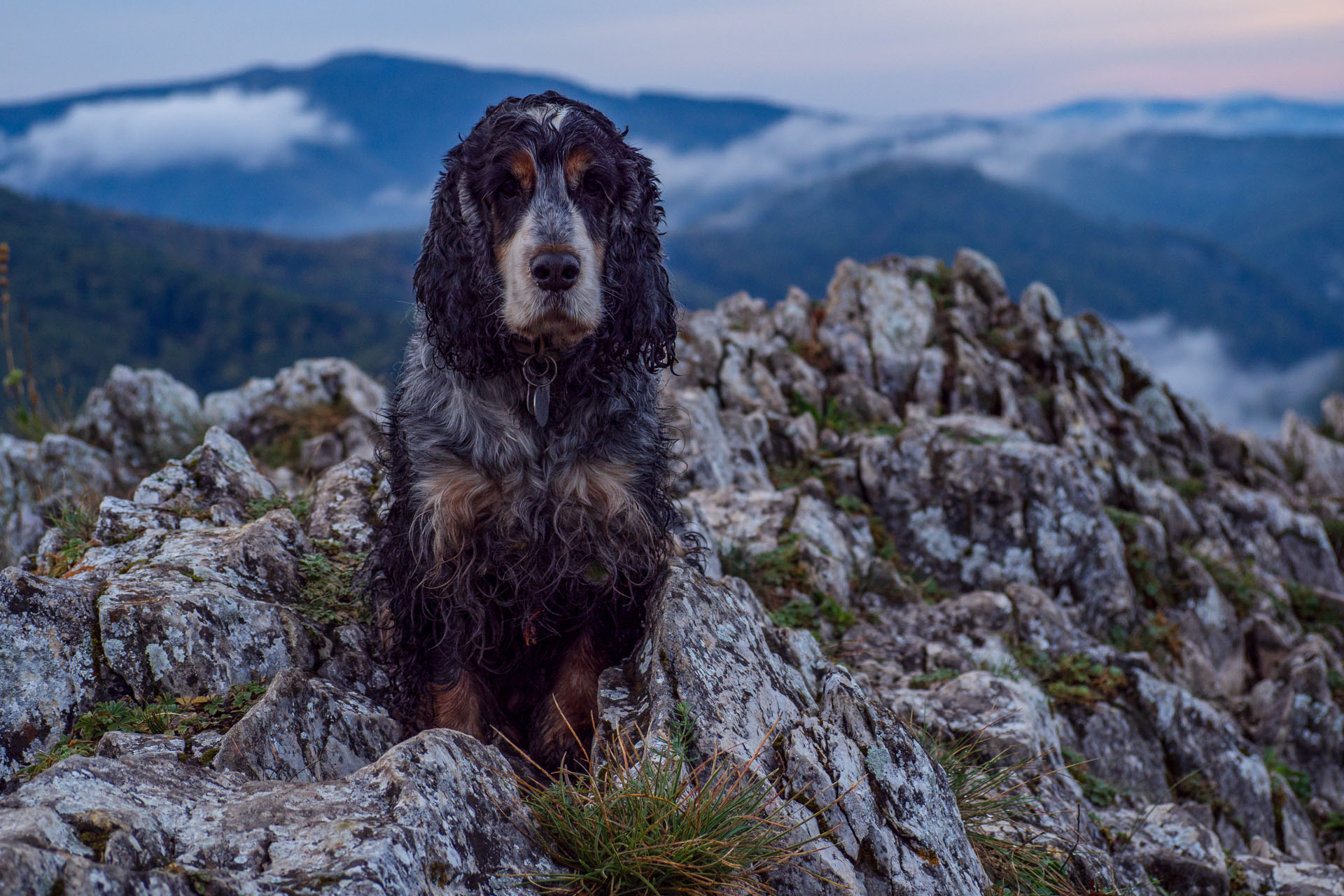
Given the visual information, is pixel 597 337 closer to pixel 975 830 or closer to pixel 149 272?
pixel 975 830

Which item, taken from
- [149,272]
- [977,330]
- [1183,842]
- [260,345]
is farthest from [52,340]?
[1183,842]

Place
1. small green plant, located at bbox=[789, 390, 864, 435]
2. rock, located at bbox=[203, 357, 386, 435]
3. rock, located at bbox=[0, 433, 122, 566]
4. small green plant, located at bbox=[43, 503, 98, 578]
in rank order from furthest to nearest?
1. rock, located at bbox=[203, 357, 386, 435]
2. small green plant, located at bbox=[789, 390, 864, 435]
3. rock, located at bbox=[0, 433, 122, 566]
4. small green plant, located at bbox=[43, 503, 98, 578]

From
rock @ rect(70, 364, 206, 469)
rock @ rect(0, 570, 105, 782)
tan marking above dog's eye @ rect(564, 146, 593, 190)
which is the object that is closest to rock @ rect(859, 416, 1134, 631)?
Answer: tan marking above dog's eye @ rect(564, 146, 593, 190)

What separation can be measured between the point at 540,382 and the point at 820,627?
3.77m

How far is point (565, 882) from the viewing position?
3.38m

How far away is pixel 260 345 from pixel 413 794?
13922 cm

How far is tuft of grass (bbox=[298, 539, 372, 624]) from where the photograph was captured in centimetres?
524

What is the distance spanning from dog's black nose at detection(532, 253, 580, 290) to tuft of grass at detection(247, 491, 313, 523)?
3355 millimetres

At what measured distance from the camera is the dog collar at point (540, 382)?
4.14 metres

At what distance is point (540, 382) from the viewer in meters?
4.17

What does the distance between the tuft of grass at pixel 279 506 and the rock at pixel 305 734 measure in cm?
216

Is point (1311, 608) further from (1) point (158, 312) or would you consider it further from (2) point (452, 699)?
(1) point (158, 312)

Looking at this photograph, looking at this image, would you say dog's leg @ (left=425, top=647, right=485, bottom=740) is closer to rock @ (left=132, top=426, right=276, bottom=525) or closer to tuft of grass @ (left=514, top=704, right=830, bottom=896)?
tuft of grass @ (left=514, top=704, right=830, bottom=896)

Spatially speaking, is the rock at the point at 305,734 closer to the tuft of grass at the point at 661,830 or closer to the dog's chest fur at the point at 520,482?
the dog's chest fur at the point at 520,482
